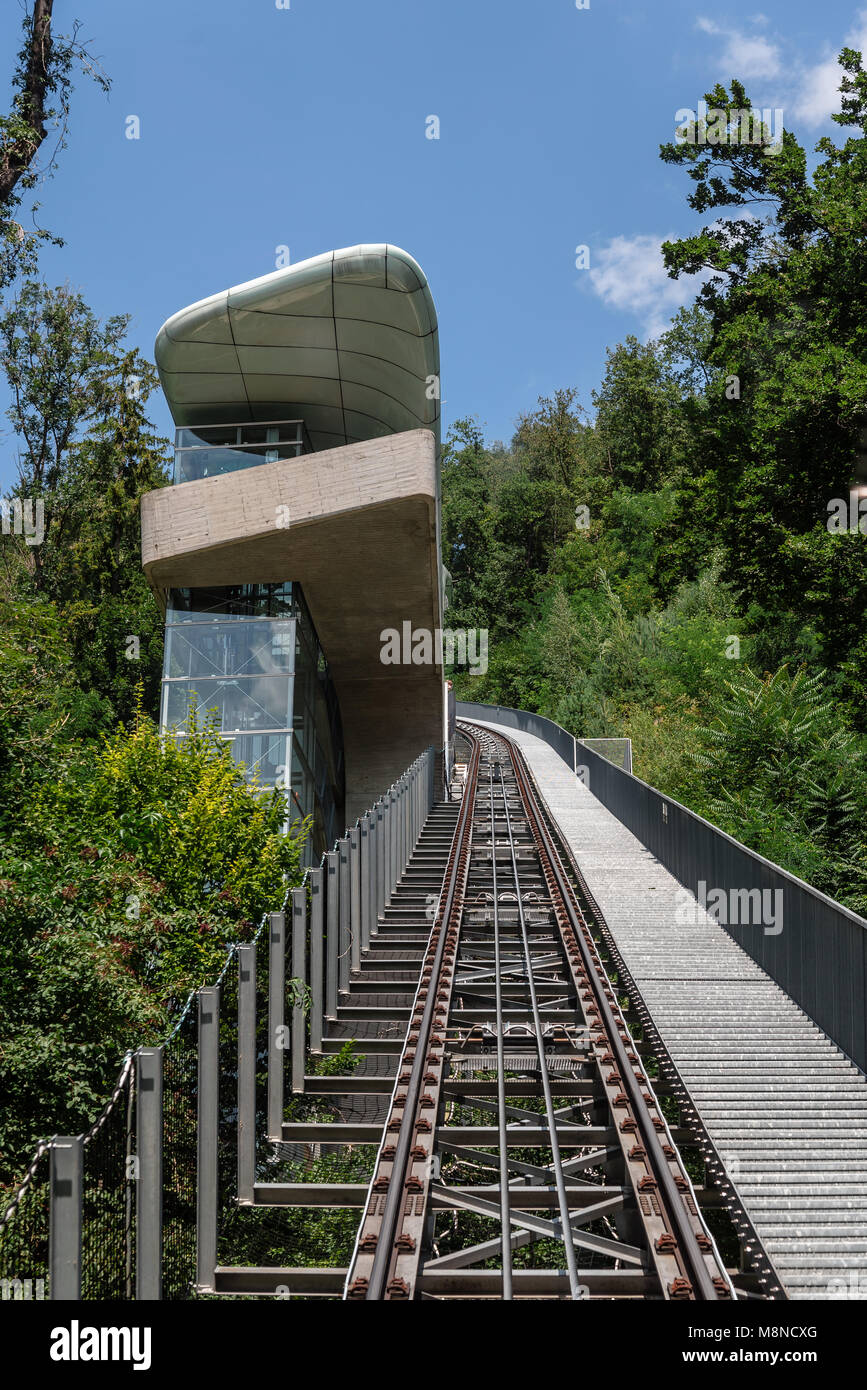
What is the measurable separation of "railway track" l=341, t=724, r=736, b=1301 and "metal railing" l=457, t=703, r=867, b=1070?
1.90m

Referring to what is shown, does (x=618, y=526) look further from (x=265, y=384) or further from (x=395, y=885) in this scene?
(x=395, y=885)

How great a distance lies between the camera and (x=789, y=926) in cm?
1172

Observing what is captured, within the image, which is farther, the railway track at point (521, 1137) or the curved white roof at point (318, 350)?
the curved white roof at point (318, 350)

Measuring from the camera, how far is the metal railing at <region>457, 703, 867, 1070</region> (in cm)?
994

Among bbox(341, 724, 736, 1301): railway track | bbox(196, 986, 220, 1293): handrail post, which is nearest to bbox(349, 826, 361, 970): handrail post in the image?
bbox(341, 724, 736, 1301): railway track

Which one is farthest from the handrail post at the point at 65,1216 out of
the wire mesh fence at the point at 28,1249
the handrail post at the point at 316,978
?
the handrail post at the point at 316,978

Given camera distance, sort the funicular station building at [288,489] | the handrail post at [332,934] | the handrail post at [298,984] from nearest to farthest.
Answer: the handrail post at [298,984] → the handrail post at [332,934] → the funicular station building at [288,489]

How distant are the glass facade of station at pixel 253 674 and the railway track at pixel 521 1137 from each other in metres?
8.72

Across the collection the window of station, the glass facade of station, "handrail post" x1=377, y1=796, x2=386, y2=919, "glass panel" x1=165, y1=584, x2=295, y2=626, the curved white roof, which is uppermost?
the curved white roof

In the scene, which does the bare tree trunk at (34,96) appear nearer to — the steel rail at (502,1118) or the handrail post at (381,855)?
the handrail post at (381,855)

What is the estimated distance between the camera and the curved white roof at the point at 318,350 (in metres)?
23.3

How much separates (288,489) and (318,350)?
137 inches

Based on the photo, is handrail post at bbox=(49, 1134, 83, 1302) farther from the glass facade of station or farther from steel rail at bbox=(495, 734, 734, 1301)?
the glass facade of station
